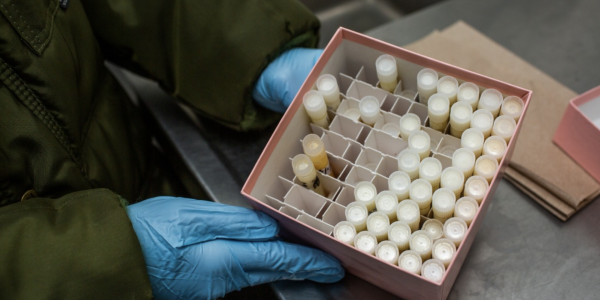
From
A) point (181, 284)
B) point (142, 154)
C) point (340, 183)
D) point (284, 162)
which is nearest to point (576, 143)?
point (340, 183)

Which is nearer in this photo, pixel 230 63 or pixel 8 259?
pixel 8 259

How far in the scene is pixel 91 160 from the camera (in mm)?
1078

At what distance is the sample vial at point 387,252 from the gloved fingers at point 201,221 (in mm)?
243

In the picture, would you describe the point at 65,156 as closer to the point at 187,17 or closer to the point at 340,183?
the point at 187,17

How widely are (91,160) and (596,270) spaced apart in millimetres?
1215

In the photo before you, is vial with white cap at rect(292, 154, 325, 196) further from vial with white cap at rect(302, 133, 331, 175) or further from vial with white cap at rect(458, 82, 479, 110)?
vial with white cap at rect(458, 82, 479, 110)

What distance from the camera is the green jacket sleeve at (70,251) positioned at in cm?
79

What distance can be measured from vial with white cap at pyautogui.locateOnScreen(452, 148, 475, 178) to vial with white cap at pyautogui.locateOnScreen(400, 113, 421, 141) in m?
0.10

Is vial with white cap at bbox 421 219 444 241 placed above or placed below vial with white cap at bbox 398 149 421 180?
below

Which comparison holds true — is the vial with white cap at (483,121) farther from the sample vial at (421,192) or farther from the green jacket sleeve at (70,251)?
the green jacket sleeve at (70,251)

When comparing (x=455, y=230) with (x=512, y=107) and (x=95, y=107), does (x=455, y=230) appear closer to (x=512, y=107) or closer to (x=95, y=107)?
(x=512, y=107)

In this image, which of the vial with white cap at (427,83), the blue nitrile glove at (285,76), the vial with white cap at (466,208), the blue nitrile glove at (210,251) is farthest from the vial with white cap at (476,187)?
the blue nitrile glove at (285,76)

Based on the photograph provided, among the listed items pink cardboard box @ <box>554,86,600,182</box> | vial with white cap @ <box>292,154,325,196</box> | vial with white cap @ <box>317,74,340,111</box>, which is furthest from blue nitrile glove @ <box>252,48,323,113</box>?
pink cardboard box @ <box>554,86,600,182</box>

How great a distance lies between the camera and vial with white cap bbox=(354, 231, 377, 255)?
0.93 meters
